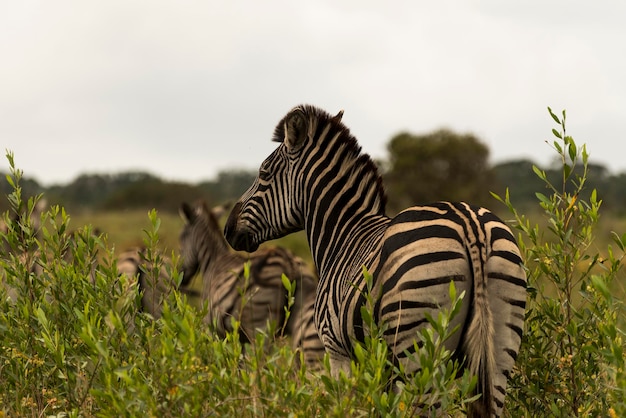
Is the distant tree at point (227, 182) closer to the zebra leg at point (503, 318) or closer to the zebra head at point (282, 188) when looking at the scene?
the zebra head at point (282, 188)

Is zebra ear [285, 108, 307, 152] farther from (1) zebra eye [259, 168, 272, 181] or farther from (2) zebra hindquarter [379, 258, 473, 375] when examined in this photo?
(2) zebra hindquarter [379, 258, 473, 375]

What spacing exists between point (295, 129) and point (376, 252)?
1611 millimetres

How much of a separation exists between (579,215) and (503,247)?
2.45 ft

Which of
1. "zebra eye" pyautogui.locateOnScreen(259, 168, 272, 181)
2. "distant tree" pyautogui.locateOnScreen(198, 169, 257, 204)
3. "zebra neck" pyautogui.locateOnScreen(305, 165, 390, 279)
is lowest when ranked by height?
"zebra neck" pyautogui.locateOnScreen(305, 165, 390, 279)

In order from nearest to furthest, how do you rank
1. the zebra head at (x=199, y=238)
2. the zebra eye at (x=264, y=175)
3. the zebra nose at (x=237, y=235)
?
1. the zebra eye at (x=264, y=175)
2. the zebra nose at (x=237, y=235)
3. the zebra head at (x=199, y=238)

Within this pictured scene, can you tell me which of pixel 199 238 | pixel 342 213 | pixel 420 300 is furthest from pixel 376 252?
pixel 199 238

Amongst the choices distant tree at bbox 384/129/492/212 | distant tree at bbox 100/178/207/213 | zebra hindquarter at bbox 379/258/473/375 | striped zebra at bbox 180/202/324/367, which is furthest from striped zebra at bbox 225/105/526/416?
distant tree at bbox 100/178/207/213

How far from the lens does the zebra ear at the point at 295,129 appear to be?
5.83 m

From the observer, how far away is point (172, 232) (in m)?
29.8

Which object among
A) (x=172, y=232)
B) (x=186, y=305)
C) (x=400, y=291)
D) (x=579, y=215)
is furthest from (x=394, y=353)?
(x=172, y=232)

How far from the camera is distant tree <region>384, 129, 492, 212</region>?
133 ft

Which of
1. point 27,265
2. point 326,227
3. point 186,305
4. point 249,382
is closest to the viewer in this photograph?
point 249,382

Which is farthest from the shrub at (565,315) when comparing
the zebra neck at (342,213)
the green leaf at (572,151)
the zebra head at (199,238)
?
the zebra head at (199,238)

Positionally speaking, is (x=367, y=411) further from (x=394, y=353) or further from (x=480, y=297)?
(x=480, y=297)
